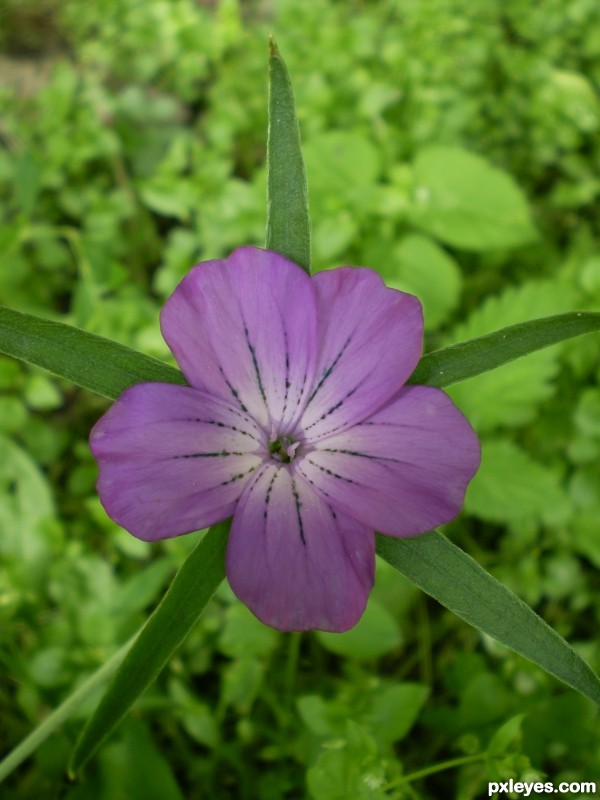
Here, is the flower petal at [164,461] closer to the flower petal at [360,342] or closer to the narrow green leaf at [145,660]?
the narrow green leaf at [145,660]

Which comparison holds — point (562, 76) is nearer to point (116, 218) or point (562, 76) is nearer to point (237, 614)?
point (116, 218)

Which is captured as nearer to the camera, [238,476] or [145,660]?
[145,660]

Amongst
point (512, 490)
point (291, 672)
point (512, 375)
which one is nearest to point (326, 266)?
point (512, 375)

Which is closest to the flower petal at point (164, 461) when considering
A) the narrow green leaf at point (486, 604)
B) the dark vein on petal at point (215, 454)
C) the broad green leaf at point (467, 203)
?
the dark vein on petal at point (215, 454)

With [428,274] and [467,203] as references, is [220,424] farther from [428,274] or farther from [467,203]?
[467,203]

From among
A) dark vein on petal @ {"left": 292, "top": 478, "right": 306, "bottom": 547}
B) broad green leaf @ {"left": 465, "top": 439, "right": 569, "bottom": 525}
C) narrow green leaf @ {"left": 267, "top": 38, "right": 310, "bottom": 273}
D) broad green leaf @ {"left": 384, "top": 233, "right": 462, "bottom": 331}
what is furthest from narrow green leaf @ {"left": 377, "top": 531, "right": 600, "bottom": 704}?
broad green leaf @ {"left": 384, "top": 233, "right": 462, "bottom": 331}

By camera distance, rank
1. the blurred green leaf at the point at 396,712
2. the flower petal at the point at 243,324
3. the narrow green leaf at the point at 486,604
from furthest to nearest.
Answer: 1. the blurred green leaf at the point at 396,712
2. the flower petal at the point at 243,324
3. the narrow green leaf at the point at 486,604
